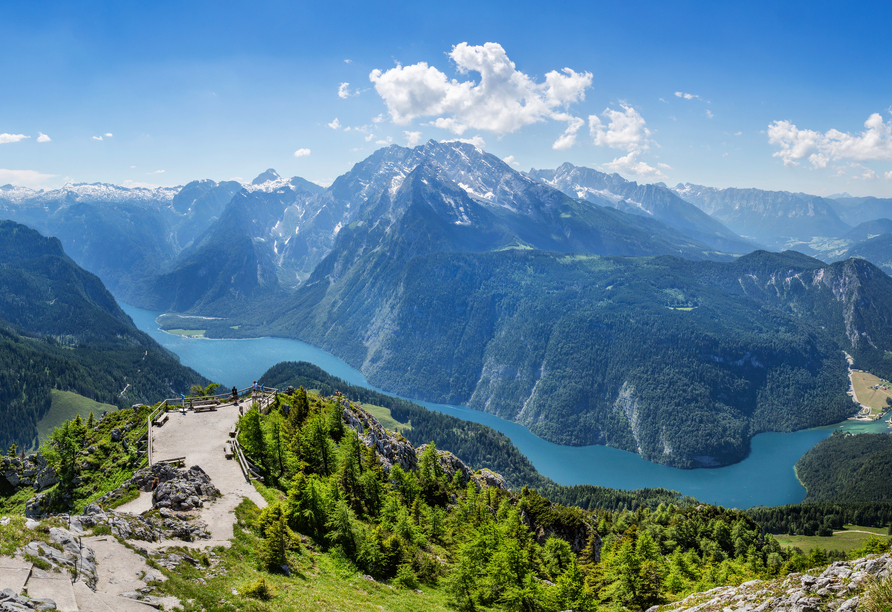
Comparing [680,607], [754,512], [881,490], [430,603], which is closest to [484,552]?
[430,603]

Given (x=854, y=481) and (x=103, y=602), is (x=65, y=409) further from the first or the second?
(x=854, y=481)

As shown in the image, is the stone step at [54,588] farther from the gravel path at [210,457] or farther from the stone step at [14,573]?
the gravel path at [210,457]

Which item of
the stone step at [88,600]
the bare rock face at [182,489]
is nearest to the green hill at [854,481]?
the bare rock face at [182,489]

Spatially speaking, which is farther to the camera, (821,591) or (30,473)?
(30,473)

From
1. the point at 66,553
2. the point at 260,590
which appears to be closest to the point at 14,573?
the point at 66,553

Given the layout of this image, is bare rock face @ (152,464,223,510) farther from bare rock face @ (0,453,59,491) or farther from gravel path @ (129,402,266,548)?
bare rock face @ (0,453,59,491)

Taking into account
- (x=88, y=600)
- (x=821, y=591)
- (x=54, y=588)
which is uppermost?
(x=821, y=591)
